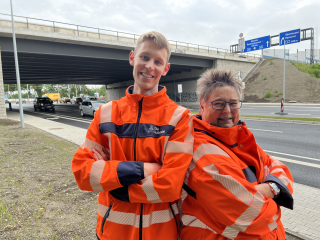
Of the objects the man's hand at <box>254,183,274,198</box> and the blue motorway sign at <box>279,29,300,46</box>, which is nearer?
the man's hand at <box>254,183,274,198</box>

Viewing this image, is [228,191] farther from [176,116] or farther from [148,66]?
[148,66]

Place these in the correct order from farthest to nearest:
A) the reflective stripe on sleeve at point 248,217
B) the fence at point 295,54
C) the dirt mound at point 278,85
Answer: the fence at point 295,54
the dirt mound at point 278,85
the reflective stripe on sleeve at point 248,217

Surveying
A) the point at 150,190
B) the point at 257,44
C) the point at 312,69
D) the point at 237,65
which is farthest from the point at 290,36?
the point at 150,190

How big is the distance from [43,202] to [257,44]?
131 feet

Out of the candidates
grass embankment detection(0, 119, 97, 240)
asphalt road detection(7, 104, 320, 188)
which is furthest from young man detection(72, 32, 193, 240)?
asphalt road detection(7, 104, 320, 188)

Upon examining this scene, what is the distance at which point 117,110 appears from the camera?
1.63 metres

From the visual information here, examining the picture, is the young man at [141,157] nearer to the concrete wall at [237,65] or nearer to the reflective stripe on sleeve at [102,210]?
the reflective stripe on sleeve at [102,210]

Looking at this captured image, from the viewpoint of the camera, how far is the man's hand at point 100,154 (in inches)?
60.9

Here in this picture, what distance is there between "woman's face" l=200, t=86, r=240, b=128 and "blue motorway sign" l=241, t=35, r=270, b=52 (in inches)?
1542

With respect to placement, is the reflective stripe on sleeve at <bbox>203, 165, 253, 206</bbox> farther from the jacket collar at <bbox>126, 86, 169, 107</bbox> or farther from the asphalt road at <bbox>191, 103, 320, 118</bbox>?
the asphalt road at <bbox>191, 103, 320, 118</bbox>

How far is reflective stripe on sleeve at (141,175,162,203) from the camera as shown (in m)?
1.38

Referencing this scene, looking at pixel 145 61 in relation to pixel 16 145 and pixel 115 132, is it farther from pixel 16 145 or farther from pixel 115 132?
pixel 16 145

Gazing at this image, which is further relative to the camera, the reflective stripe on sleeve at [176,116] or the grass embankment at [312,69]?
the grass embankment at [312,69]

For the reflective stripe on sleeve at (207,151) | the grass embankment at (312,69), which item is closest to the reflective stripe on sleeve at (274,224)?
the reflective stripe on sleeve at (207,151)
